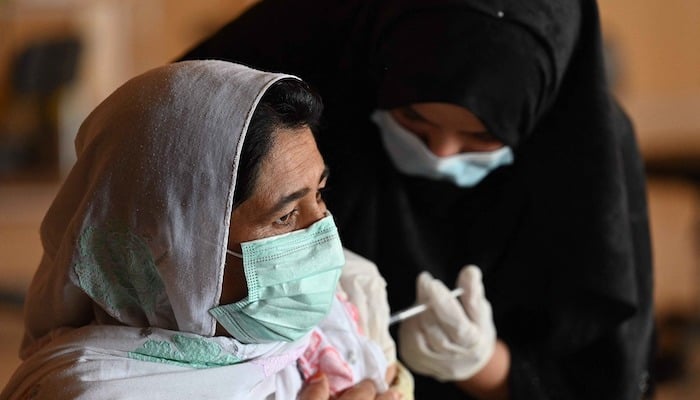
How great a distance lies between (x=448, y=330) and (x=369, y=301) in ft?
0.52

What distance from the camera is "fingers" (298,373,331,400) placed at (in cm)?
116

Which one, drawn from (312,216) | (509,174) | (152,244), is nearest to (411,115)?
(509,174)

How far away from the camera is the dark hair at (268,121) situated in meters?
1.02

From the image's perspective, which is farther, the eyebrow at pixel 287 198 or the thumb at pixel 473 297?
the thumb at pixel 473 297

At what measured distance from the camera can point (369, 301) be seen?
131 cm

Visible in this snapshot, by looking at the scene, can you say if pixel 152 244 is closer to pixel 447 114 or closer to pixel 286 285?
pixel 286 285

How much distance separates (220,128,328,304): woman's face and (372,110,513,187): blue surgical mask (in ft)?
1.40

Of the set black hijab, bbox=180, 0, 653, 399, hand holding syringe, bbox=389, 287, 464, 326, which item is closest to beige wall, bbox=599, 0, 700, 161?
black hijab, bbox=180, 0, 653, 399

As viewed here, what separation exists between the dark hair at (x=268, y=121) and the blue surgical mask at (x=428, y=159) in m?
0.42

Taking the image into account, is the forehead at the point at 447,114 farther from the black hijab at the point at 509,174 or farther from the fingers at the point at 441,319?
the fingers at the point at 441,319

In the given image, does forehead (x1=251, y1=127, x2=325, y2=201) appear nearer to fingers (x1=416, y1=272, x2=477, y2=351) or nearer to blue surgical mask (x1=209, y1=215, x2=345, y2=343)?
blue surgical mask (x1=209, y1=215, x2=345, y2=343)

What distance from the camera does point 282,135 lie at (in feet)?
3.46

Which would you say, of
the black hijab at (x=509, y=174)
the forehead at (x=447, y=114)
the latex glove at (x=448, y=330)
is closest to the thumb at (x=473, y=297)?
the latex glove at (x=448, y=330)

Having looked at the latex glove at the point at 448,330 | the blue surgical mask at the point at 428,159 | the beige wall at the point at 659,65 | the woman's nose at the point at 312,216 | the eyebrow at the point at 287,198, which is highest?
the eyebrow at the point at 287,198
